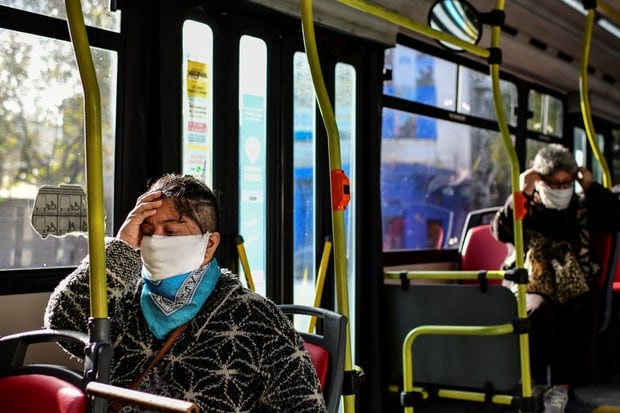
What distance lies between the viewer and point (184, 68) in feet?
10.6

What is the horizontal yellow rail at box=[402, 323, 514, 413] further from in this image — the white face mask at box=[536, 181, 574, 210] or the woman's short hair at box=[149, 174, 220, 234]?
the woman's short hair at box=[149, 174, 220, 234]

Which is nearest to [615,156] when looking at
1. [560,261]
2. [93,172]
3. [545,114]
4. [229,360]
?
[545,114]

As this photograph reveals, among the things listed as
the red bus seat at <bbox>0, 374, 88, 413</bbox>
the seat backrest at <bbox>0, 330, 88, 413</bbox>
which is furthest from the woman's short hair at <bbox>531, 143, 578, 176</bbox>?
the red bus seat at <bbox>0, 374, 88, 413</bbox>

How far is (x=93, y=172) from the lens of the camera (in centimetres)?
174

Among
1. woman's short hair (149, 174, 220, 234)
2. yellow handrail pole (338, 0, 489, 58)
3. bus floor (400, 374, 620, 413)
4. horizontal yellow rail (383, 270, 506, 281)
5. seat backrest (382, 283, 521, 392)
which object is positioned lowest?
bus floor (400, 374, 620, 413)

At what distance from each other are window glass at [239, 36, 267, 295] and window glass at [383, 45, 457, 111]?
1038 mm

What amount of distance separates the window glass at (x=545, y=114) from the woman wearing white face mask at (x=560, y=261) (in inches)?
72.4

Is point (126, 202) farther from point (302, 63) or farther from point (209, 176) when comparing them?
point (302, 63)

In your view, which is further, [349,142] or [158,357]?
[349,142]

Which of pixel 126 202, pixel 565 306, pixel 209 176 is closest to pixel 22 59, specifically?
pixel 126 202

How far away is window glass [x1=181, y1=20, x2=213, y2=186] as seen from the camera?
128 inches

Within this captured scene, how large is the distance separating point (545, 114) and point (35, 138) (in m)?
4.49

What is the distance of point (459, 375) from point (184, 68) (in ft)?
6.68

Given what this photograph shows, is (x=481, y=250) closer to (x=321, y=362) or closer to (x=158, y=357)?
(x=321, y=362)
